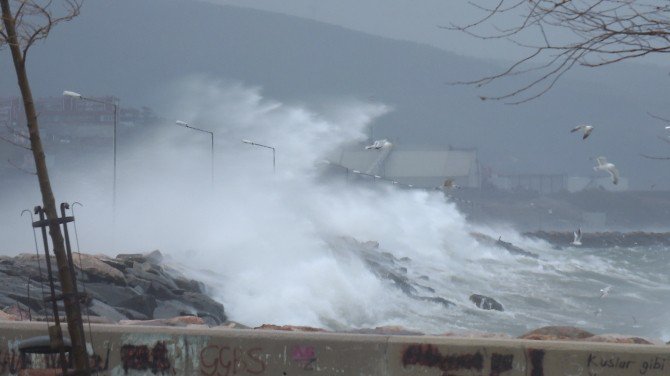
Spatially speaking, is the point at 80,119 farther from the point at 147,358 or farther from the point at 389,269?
the point at 147,358

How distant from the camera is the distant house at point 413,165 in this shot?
113m

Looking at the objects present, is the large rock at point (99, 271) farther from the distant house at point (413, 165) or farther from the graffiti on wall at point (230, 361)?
the distant house at point (413, 165)

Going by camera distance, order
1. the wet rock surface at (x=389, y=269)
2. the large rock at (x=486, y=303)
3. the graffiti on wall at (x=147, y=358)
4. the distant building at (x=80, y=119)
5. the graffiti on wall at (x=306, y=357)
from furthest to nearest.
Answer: the distant building at (x=80, y=119), the wet rock surface at (x=389, y=269), the large rock at (x=486, y=303), the graffiti on wall at (x=147, y=358), the graffiti on wall at (x=306, y=357)

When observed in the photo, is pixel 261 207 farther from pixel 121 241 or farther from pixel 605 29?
pixel 605 29

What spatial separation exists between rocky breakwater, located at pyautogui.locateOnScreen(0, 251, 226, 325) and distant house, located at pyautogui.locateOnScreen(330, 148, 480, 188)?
7438cm

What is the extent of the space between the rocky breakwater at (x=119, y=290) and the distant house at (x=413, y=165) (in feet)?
244

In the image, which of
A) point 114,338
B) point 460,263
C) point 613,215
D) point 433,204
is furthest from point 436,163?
point 114,338

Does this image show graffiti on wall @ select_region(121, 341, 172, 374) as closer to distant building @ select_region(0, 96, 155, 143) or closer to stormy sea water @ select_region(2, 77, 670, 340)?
stormy sea water @ select_region(2, 77, 670, 340)

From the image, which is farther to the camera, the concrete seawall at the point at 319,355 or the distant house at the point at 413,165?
the distant house at the point at 413,165

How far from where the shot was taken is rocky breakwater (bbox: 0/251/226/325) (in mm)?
17625

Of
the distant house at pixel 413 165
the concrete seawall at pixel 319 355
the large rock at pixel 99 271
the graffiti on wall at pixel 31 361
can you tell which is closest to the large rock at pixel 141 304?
the large rock at pixel 99 271

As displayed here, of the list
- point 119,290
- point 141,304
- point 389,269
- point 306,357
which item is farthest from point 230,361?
point 389,269

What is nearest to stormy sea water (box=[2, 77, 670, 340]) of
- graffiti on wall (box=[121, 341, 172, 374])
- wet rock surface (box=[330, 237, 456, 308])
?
wet rock surface (box=[330, 237, 456, 308])

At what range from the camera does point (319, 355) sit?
19.3 ft
